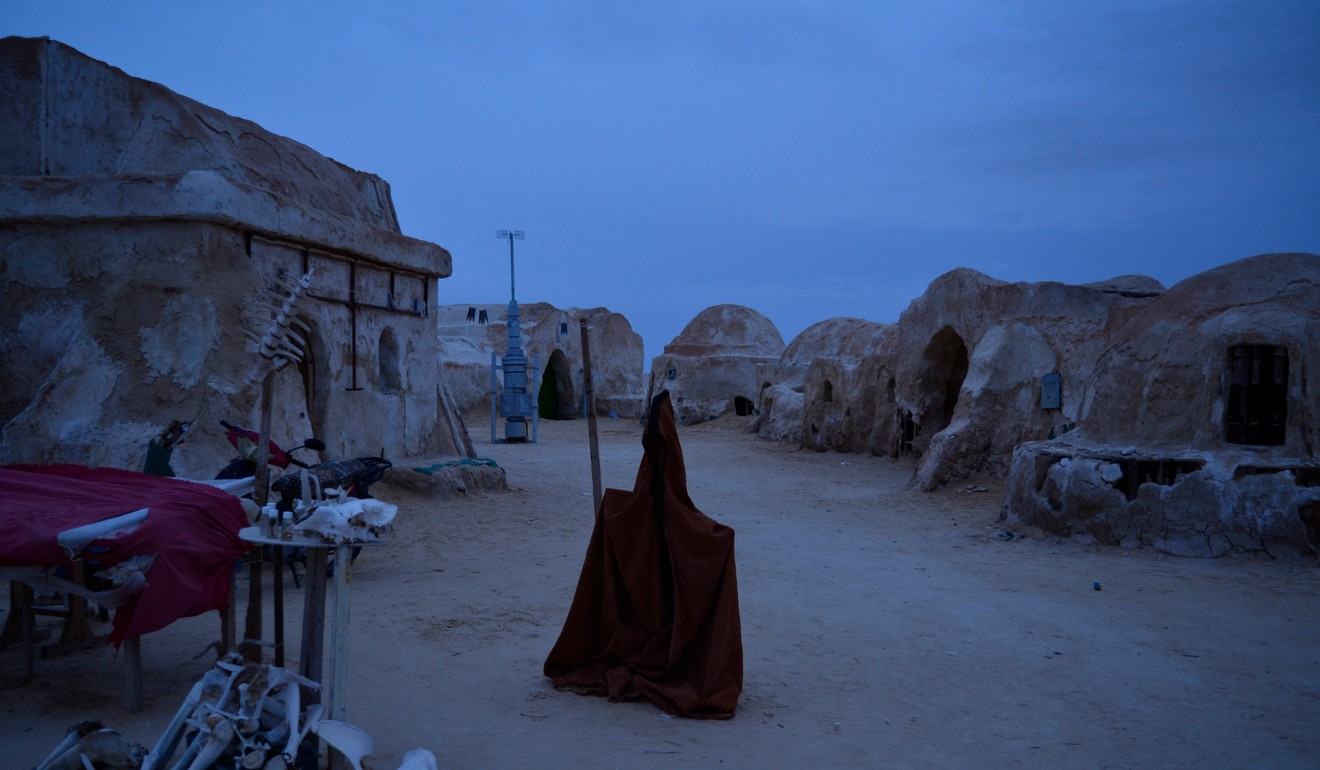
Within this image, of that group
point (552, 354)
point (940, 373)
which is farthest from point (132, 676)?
point (552, 354)

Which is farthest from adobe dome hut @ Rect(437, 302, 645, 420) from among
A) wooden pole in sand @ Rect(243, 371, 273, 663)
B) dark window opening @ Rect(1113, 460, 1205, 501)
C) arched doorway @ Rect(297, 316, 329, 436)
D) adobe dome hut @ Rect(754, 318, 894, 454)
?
wooden pole in sand @ Rect(243, 371, 273, 663)

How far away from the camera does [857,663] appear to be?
5.77m

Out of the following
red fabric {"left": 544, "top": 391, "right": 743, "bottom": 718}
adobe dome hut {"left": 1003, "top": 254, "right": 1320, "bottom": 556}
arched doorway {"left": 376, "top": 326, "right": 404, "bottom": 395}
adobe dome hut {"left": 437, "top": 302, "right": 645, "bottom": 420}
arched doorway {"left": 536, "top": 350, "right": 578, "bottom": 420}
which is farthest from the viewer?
arched doorway {"left": 536, "top": 350, "right": 578, "bottom": 420}

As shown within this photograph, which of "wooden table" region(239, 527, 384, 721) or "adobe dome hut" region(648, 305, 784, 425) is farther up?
"adobe dome hut" region(648, 305, 784, 425)

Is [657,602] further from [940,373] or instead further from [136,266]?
[940,373]

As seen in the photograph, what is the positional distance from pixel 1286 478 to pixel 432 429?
33.3 ft

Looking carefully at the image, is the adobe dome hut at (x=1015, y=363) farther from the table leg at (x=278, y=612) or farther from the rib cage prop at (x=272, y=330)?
the table leg at (x=278, y=612)

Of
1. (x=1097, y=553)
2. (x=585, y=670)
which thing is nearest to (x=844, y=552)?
(x=1097, y=553)

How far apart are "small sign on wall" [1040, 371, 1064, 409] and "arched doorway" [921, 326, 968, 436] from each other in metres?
3.28

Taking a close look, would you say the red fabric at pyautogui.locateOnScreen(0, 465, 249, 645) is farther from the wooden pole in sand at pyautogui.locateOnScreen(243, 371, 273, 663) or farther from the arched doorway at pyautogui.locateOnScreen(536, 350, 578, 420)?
the arched doorway at pyautogui.locateOnScreen(536, 350, 578, 420)

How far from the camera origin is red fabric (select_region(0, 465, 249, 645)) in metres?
4.24

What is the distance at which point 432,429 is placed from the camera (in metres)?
13.4

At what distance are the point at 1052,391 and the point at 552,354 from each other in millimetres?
21773

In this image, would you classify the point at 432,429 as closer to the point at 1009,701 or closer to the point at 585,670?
the point at 585,670
